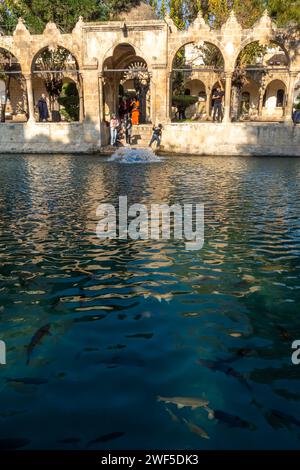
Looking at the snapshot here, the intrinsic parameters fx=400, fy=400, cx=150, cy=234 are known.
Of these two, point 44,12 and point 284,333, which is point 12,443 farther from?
point 44,12

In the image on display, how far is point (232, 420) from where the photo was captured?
10.1ft

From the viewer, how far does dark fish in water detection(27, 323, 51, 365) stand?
4.02m

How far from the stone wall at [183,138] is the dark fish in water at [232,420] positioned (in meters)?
18.8

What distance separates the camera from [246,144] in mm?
20562

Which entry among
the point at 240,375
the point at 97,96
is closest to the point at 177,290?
the point at 240,375

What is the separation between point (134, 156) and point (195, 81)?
22429 mm

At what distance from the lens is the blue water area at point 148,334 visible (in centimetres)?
302

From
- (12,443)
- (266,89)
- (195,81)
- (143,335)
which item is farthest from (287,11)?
(12,443)

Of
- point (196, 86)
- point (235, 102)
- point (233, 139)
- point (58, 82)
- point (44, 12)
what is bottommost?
point (233, 139)

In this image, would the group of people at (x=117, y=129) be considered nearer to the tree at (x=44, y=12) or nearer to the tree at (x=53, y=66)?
the tree at (x=53, y=66)

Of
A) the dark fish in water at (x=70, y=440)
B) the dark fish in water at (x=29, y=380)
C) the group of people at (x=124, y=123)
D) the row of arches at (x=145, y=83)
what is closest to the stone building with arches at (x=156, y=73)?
the row of arches at (x=145, y=83)

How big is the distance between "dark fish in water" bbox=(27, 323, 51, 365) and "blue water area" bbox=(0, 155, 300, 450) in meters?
0.03

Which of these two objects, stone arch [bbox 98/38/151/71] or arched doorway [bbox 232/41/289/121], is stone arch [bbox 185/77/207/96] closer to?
arched doorway [bbox 232/41/289/121]

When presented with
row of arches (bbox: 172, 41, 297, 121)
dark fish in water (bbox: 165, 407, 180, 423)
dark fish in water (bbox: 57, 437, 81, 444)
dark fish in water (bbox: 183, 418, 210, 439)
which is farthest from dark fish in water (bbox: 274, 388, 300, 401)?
row of arches (bbox: 172, 41, 297, 121)
